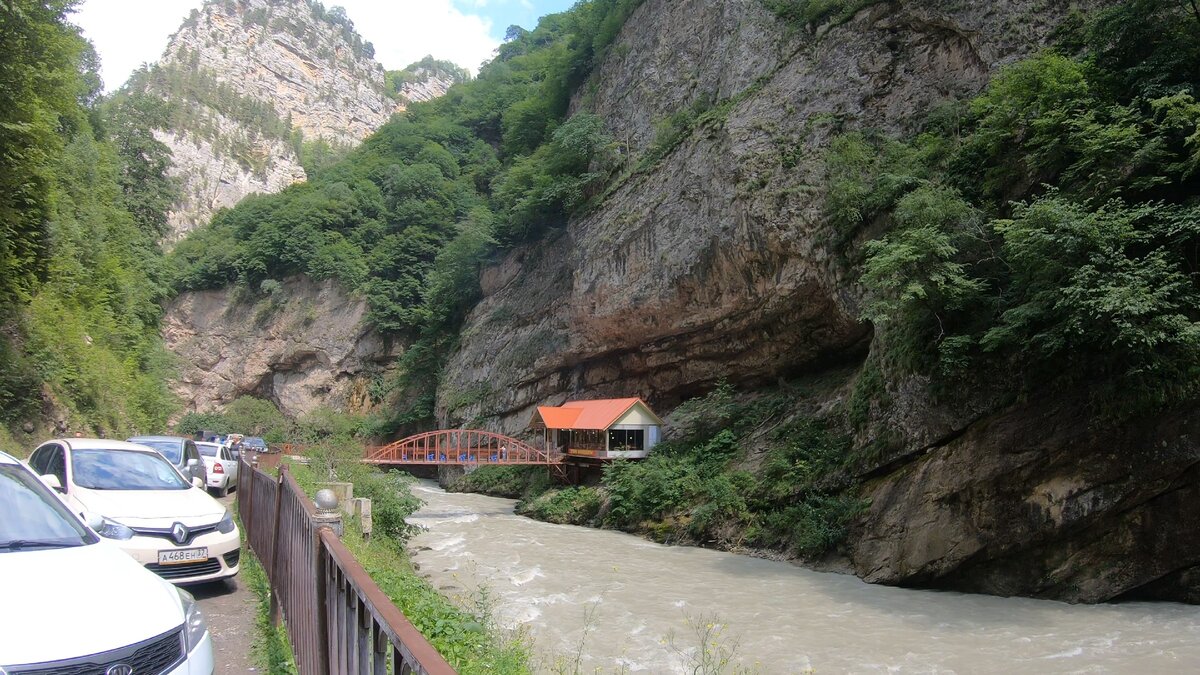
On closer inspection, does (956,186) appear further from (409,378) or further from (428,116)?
(428,116)

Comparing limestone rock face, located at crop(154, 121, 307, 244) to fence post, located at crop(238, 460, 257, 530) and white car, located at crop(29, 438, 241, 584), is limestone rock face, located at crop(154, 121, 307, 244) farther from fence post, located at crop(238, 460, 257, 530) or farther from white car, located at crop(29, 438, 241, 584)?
white car, located at crop(29, 438, 241, 584)

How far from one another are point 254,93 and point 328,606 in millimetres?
110687

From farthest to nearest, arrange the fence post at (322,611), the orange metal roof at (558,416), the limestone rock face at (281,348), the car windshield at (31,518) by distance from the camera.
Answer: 1. the limestone rock face at (281,348)
2. the orange metal roof at (558,416)
3. the car windshield at (31,518)
4. the fence post at (322,611)

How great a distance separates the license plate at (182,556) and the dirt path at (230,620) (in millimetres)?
452

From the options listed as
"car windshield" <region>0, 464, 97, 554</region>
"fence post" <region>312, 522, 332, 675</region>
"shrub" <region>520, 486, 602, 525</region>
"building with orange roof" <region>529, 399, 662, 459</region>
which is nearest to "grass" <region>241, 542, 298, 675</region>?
"car windshield" <region>0, 464, 97, 554</region>

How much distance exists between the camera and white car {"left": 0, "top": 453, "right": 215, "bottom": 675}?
3.18m

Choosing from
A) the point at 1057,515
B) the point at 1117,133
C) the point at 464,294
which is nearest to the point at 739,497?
the point at 1057,515

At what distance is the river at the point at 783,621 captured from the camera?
34.6 feet

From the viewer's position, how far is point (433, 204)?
54.1 m

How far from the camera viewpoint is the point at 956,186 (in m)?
18.1

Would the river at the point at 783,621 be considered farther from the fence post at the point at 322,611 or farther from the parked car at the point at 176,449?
the fence post at the point at 322,611

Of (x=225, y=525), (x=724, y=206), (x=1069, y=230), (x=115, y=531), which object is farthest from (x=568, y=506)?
(x=115, y=531)

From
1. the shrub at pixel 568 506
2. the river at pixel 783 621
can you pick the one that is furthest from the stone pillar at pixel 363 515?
the shrub at pixel 568 506

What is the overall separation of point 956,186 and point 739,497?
10426mm
